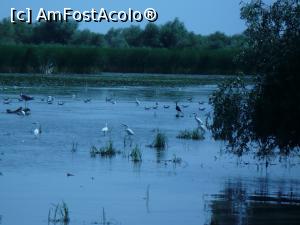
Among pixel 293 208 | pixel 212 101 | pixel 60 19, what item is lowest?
pixel 293 208

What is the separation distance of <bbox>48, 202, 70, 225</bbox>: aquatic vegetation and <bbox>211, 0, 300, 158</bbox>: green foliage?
3908mm

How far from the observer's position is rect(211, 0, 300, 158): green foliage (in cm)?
1573

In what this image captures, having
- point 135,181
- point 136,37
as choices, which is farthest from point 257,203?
point 136,37

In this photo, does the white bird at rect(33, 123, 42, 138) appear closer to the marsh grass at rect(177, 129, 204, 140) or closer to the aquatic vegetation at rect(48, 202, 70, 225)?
the marsh grass at rect(177, 129, 204, 140)

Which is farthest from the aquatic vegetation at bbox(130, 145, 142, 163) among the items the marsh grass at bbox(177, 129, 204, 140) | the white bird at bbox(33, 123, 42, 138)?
the marsh grass at bbox(177, 129, 204, 140)

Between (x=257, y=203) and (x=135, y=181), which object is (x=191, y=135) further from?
(x=257, y=203)

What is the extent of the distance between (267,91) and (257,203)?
190cm

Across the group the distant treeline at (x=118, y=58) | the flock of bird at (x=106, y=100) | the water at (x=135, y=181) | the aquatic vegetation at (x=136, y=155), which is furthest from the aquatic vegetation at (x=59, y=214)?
the distant treeline at (x=118, y=58)

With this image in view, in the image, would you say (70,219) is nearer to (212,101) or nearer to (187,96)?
(212,101)

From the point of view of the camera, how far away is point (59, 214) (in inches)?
562

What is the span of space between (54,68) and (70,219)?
184ft

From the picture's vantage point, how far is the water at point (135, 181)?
578 inches

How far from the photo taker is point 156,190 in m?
16.9

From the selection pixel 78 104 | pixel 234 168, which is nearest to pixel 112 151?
pixel 234 168
